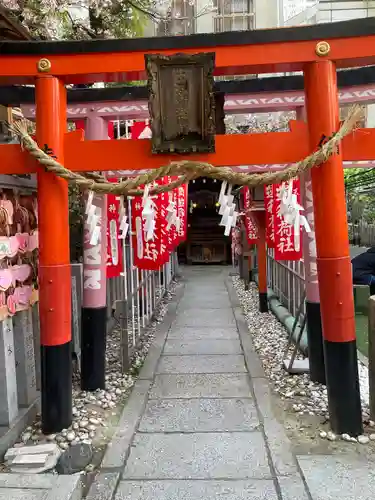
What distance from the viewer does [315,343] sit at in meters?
6.08

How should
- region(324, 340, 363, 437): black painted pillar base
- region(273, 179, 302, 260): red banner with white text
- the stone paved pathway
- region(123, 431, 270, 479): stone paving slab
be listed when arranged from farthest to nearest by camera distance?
region(273, 179, 302, 260): red banner with white text → region(324, 340, 363, 437): black painted pillar base → region(123, 431, 270, 479): stone paving slab → the stone paved pathway

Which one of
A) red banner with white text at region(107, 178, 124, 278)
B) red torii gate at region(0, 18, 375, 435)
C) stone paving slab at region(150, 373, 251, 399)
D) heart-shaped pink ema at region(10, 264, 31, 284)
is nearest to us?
red torii gate at region(0, 18, 375, 435)

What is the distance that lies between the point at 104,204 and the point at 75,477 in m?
3.63

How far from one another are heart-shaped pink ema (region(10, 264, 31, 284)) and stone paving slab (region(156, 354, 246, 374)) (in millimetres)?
2866

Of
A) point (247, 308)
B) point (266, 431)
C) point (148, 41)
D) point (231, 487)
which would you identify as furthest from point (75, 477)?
point (247, 308)

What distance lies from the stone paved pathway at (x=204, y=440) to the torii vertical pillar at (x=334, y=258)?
63 cm

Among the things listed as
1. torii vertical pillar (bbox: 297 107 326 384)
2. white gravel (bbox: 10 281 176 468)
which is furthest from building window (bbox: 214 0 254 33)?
white gravel (bbox: 10 281 176 468)

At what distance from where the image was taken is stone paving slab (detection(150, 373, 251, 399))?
5.89 meters

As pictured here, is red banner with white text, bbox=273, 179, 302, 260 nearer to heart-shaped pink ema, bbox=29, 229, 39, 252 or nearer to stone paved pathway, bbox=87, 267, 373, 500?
stone paved pathway, bbox=87, 267, 373, 500

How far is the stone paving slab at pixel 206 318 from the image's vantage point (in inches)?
414

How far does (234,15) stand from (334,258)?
19.4 m

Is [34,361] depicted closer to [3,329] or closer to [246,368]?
[3,329]

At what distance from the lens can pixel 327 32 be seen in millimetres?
4195

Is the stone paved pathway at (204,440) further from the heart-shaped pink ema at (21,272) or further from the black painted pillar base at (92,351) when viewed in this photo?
the heart-shaped pink ema at (21,272)
